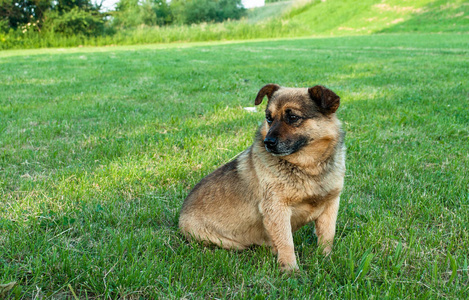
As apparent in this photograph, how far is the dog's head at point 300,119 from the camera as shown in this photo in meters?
2.62

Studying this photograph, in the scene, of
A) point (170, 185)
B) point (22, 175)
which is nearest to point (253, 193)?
point (170, 185)

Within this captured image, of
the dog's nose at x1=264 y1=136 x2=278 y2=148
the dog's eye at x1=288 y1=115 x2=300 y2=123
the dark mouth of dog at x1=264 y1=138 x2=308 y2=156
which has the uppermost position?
the dog's eye at x1=288 y1=115 x2=300 y2=123

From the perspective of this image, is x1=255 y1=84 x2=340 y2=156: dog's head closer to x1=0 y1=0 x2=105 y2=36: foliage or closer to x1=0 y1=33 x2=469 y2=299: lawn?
x1=0 y1=33 x2=469 y2=299: lawn

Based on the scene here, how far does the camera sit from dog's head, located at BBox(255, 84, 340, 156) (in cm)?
262

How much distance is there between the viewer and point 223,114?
245 inches

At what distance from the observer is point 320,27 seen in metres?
46.8

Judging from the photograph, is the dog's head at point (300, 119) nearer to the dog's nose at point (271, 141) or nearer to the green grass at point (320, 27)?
the dog's nose at point (271, 141)

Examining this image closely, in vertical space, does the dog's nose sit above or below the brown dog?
above

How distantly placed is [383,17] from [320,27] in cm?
755

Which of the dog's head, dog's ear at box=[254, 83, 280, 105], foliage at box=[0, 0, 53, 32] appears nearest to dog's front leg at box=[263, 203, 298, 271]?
the dog's head

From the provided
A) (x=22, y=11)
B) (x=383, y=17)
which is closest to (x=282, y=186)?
(x=22, y=11)

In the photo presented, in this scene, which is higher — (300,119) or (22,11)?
(22,11)

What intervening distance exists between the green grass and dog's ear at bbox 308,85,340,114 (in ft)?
104

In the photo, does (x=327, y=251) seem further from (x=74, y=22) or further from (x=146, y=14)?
(x=146, y=14)
